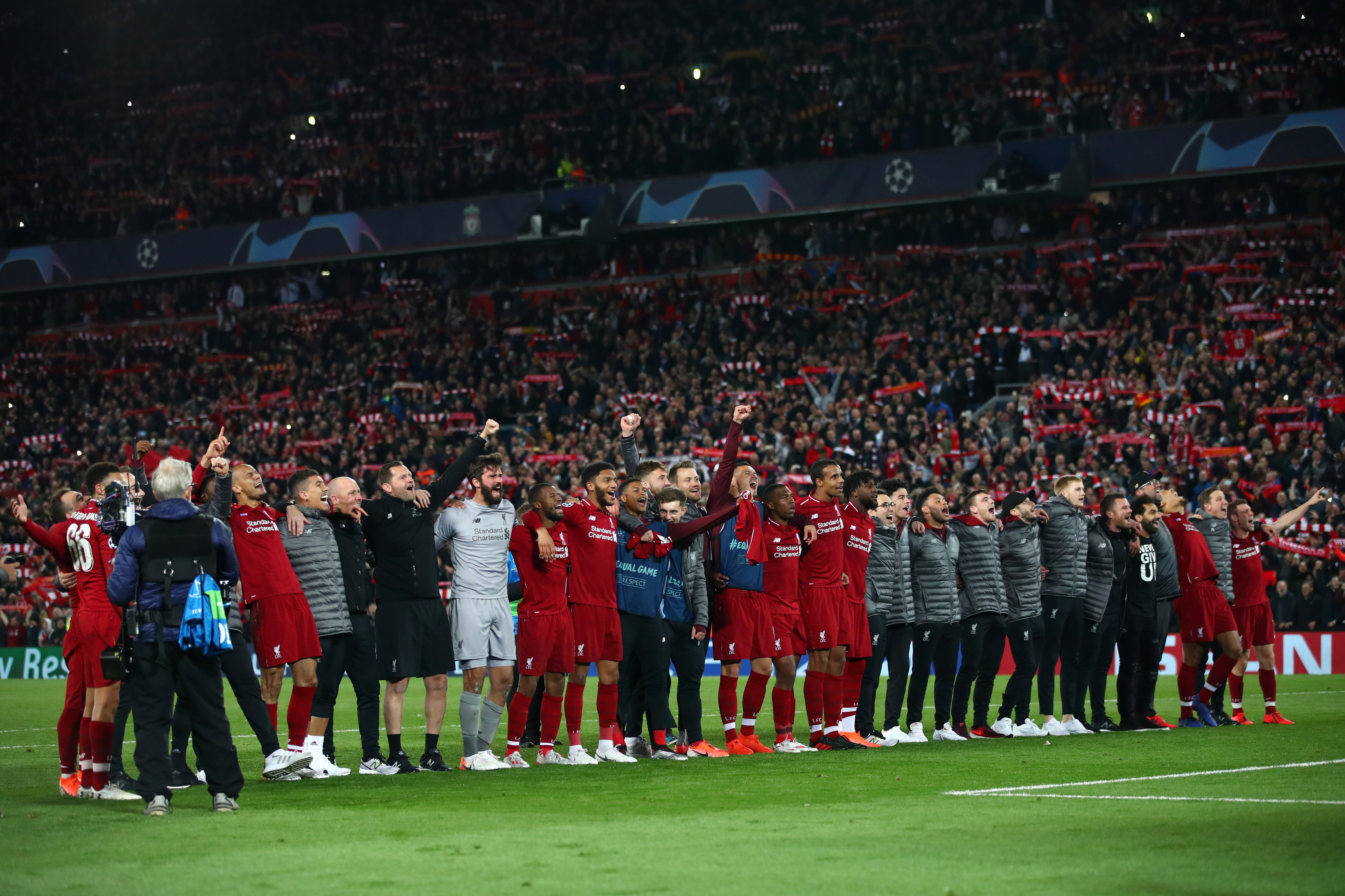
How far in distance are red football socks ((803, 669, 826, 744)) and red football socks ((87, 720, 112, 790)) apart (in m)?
5.76

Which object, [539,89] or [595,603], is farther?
[539,89]

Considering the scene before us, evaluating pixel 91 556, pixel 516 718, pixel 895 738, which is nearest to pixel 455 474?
pixel 516 718

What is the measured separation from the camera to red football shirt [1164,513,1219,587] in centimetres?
1553

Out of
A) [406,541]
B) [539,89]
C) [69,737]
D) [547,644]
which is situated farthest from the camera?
[539,89]

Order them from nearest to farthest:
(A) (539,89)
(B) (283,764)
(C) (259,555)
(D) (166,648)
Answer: (D) (166,648) < (B) (283,764) < (C) (259,555) < (A) (539,89)

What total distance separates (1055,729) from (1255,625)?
268 centimetres

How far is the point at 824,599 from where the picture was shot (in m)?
13.6

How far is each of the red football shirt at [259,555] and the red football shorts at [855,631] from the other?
4.78 meters

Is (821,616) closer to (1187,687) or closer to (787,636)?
(787,636)

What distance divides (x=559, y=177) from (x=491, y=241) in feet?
8.14

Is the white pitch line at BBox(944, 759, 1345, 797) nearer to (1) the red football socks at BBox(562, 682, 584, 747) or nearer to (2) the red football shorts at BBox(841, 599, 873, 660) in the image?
(2) the red football shorts at BBox(841, 599, 873, 660)

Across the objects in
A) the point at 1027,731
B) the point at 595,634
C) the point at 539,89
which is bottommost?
the point at 1027,731

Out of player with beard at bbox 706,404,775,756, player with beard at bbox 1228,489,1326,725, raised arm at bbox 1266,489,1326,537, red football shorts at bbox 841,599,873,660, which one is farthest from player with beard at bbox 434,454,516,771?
raised arm at bbox 1266,489,1326,537

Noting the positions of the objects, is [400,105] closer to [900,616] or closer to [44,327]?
[44,327]
